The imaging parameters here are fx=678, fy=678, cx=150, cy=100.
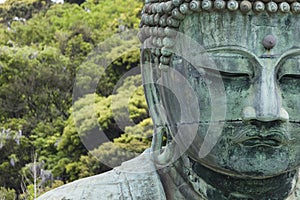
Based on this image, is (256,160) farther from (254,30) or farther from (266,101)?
(254,30)

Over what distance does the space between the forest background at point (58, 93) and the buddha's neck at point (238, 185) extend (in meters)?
7.72

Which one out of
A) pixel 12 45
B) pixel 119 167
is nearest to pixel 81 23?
pixel 12 45

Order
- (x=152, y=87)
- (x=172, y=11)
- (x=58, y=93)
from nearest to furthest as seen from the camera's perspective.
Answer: (x=172, y=11) → (x=152, y=87) → (x=58, y=93)

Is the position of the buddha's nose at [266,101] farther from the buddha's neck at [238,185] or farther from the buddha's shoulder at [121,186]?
the buddha's shoulder at [121,186]

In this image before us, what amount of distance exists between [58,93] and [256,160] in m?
15.3

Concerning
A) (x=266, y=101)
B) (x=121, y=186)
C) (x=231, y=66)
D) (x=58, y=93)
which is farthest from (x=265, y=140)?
(x=58, y=93)

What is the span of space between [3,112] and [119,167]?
14926mm

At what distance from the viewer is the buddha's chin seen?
7.39ft

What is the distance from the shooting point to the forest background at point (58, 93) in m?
12.4

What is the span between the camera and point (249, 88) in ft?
7.28

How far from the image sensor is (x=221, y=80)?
7.39ft

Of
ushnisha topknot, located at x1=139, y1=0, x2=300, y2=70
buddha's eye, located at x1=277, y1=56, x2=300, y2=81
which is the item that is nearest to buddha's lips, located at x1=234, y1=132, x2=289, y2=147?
buddha's eye, located at x1=277, y1=56, x2=300, y2=81

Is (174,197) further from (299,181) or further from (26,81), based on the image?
(26,81)

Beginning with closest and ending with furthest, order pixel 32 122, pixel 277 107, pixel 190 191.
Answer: pixel 277 107 → pixel 190 191 → pixel 32 122
